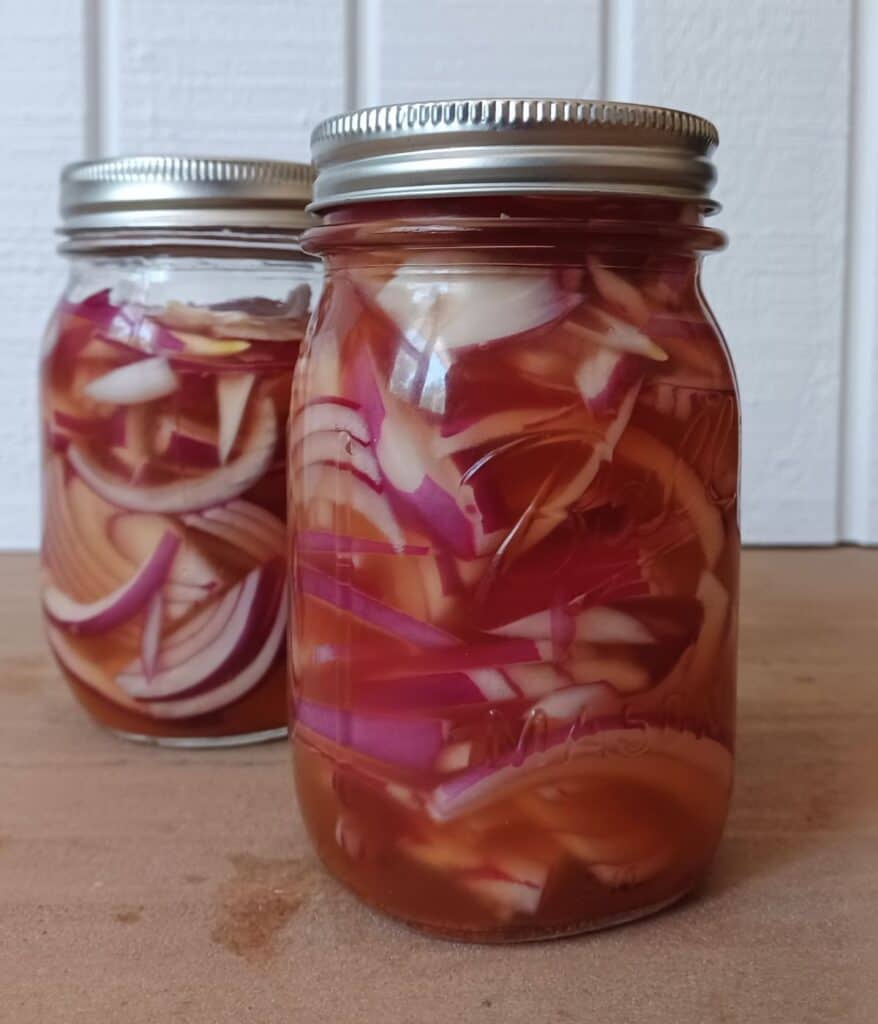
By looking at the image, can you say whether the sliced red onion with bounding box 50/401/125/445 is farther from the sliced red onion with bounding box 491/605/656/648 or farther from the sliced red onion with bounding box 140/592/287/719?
the sliced red onion with bounding box 491/605/656/648

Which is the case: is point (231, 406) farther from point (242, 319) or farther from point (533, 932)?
point (533, 932)

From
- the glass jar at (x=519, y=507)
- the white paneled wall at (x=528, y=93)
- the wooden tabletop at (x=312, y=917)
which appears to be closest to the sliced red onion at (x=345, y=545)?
the glass jar at (x=519, y=507)

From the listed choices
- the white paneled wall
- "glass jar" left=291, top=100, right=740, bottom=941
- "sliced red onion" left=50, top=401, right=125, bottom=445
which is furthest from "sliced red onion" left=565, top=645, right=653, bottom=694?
the white paneled wall

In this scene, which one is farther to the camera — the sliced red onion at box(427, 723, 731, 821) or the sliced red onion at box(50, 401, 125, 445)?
the sliced red onion at box(50, 401, 125, 445)

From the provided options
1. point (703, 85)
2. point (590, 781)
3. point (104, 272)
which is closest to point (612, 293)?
point (590, 781)

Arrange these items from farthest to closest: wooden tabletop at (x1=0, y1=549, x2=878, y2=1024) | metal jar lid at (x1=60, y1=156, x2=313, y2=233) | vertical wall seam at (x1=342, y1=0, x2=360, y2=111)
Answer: vertical wall seam at (x1=342, y1=0, x2=360, y2=111), metal jar lid at (x1=60, y1=156, x2=313, y2=233), wooden tabletop at (x1=0, y1=549, x2=878, y2=1024)

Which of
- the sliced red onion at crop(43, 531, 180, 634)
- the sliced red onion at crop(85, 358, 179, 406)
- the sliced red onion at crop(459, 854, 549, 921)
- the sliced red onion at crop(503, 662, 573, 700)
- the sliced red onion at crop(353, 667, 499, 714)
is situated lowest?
the sliced red onion at crop(459, 854, 549, 921)

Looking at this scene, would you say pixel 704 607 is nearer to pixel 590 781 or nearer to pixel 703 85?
pixel 590 781
